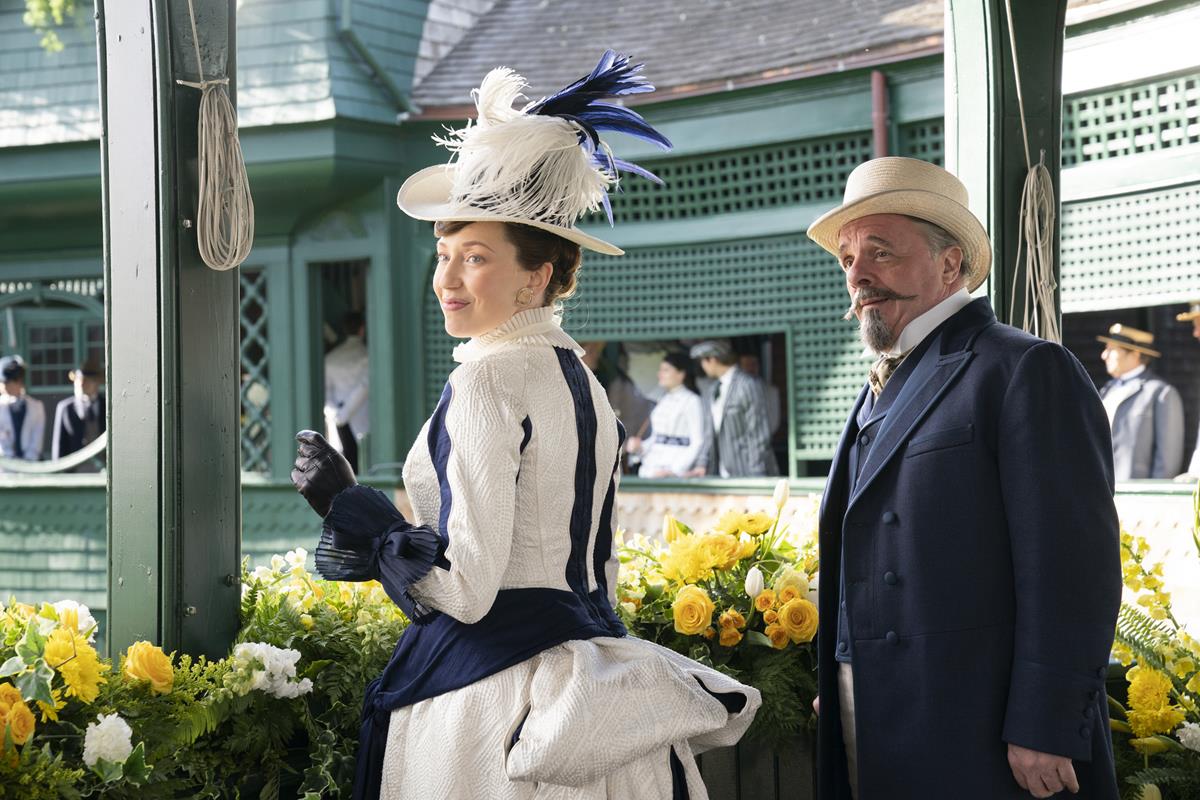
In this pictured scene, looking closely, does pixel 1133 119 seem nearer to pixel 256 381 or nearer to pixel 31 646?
pixel 256 381

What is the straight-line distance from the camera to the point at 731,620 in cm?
350

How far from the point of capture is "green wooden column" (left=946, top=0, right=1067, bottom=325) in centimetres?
388

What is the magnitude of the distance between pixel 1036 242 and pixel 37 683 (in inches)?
117

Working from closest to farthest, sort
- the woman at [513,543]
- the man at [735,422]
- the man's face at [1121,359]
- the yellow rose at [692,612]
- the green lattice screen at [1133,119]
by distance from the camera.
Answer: the woman at [513,543], the yellow rose at [692,612], the green lattice screen at [1133,119], the man's face at [1121,359], the man at [735,422]

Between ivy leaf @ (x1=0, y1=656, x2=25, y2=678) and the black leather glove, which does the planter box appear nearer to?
the black leather glove

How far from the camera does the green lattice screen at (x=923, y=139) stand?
9039mm

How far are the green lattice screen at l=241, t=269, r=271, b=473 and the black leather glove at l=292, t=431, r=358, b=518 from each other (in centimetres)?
899

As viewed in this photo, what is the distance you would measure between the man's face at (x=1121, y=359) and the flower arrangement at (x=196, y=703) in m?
6.66

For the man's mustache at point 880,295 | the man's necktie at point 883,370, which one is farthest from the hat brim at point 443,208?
the man's necktie at point 883,370

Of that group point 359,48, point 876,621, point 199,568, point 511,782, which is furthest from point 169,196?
point 359,48

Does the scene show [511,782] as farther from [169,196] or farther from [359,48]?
[359,48]

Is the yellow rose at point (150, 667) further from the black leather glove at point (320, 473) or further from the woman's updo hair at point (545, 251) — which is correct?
the woman's updo hair at point (545, 251)

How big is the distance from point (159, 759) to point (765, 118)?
25.8 ft

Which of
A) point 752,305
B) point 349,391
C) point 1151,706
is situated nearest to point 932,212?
point 1151,706
